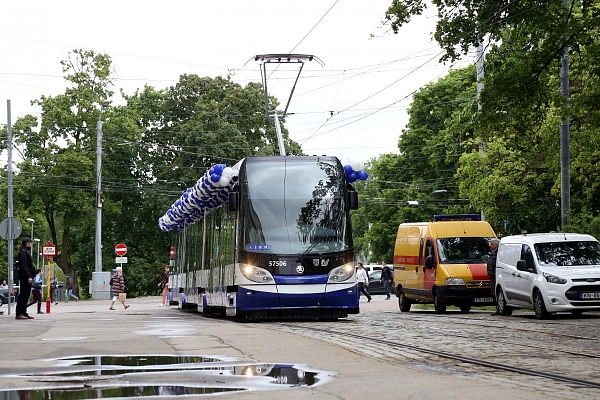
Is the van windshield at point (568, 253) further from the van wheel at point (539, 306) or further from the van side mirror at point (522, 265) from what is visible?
the van wheel at point (539, 306)

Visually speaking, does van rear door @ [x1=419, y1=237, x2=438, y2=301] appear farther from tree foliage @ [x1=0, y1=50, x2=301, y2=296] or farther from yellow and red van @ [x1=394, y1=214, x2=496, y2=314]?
tree foliage @ [x1=0, y1=50, x2=301, y2=296]

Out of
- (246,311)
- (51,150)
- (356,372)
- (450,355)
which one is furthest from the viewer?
(51,150)

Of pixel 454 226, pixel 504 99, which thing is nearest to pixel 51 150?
pixel 454 226

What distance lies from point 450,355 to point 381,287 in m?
49.3

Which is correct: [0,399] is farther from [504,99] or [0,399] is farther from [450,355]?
[504,99]

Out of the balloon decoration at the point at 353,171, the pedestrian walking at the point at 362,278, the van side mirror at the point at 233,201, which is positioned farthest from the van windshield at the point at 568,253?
the pedestrian walking at the point at 362,278

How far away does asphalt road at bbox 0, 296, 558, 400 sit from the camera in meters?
8.68

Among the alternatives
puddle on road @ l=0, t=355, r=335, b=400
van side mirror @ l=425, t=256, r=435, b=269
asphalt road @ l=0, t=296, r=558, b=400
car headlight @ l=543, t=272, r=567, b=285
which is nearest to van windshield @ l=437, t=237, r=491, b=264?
van side mirror @ l=425, t=256, r=435, b=269

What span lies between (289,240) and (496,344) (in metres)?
7.77

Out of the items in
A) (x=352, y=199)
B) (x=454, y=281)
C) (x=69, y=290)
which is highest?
(x=352, y=199)

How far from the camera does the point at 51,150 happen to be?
225 feet

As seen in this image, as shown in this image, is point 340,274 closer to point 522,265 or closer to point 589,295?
point 522,265

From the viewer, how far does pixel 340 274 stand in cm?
2195

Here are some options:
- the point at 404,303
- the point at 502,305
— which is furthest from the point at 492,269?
the point at 404,303
